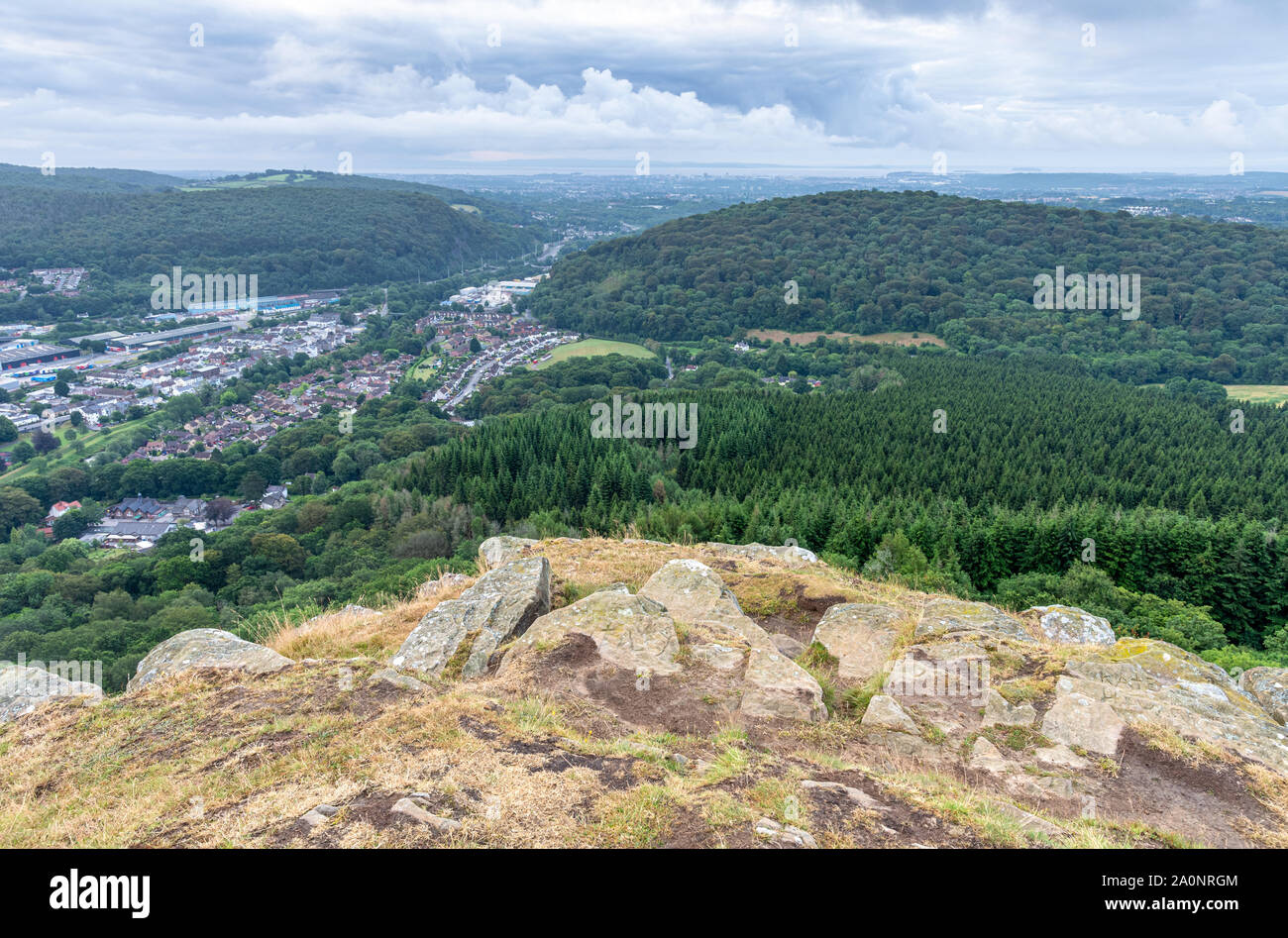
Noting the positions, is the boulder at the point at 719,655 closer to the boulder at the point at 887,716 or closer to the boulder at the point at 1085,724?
the boulder at the point at 887,716

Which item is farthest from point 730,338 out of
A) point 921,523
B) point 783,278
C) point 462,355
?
point 921,523

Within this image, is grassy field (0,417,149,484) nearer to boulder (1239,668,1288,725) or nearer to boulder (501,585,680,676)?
boulder (501,585,680,676)

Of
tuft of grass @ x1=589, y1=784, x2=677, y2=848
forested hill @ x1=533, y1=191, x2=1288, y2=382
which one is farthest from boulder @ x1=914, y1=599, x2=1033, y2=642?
forested hill @ x1=533, y1=191, x2=1288, y2=382

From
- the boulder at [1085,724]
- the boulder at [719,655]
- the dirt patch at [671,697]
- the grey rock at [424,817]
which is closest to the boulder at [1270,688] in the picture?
the boulder at [1085,724]

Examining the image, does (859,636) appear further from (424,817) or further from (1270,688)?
(424,817)

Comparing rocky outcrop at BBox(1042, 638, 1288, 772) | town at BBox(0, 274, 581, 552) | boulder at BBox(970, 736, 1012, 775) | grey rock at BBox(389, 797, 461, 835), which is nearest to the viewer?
grey rock at BBox(389, 797, 461, 835)

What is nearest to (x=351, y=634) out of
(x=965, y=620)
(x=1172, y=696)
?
(x=965, y=620)

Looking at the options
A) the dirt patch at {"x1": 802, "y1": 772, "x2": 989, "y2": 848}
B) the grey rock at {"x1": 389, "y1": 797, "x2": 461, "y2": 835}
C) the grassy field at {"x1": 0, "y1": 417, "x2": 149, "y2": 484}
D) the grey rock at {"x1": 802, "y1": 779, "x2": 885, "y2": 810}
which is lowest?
the grassy field at {"x1": 0, "y1": 417, "x2": 149, "y2": 484}
